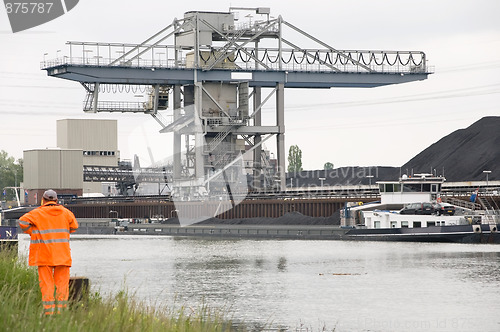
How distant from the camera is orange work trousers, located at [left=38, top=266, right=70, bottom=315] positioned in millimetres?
15502

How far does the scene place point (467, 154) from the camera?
110125 millimetres

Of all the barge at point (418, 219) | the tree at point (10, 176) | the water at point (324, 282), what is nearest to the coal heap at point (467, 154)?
the barge at point (418, 219)

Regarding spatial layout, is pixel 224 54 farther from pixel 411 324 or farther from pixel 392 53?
pixel 411 324

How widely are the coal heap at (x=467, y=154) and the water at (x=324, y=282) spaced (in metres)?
49.2

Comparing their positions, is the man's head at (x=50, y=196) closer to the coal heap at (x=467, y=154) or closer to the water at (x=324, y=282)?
the water at (x=324, y=282)

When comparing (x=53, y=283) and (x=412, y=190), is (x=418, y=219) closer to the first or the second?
(x=412, y=190)

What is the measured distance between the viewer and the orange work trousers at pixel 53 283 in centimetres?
1550

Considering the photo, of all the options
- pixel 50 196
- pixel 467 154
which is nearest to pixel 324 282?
pixel 50 196

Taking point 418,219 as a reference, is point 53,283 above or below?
above

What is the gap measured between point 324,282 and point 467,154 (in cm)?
7876

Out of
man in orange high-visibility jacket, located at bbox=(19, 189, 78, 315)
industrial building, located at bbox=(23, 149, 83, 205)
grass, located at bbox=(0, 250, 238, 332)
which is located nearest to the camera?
grass, located at bbox=(0, 250, 238, 332)

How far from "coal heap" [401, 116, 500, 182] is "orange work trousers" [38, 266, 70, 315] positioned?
8631 cm

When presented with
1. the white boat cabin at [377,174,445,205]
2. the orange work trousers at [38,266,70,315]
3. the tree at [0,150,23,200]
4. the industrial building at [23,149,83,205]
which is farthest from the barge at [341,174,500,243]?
the tree at [0,150,23,200]

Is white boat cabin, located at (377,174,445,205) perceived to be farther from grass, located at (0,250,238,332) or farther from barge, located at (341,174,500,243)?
grass, located at (0,250,238,332)
